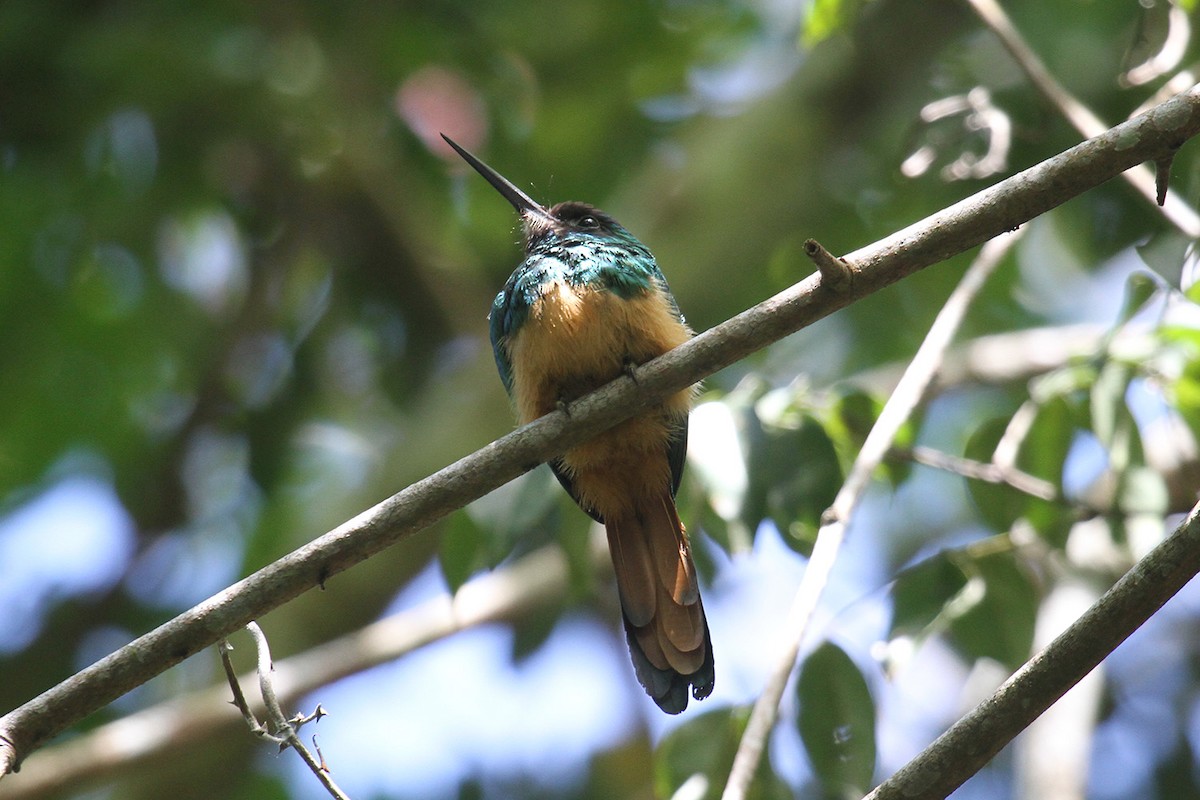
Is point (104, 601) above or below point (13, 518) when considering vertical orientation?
below

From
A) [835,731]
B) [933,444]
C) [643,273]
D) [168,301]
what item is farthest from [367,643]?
[933,444]

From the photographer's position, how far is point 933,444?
5422mm

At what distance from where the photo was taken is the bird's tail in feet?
8.70

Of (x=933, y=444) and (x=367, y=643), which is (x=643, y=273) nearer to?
(x=367, y=643)

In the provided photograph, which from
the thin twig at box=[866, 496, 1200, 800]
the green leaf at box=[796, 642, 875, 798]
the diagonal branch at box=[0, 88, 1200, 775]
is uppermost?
the diagonal branch at box=[0, 88, 1200, 775]

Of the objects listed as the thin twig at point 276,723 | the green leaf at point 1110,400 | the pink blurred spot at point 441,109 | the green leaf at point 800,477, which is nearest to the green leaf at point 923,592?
the green leaf at point 800,477

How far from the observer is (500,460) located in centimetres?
208

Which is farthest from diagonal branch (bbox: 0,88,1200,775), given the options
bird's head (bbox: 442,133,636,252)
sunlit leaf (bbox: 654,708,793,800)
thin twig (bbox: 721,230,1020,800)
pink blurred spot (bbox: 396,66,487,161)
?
pink blurred spot (bbox: 396,66,487,161)

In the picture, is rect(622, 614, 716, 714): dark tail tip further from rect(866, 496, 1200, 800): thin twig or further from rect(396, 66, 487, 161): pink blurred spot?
rect(396, 66, 487, 161): pink blurred spot

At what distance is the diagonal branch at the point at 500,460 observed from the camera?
6.19ft

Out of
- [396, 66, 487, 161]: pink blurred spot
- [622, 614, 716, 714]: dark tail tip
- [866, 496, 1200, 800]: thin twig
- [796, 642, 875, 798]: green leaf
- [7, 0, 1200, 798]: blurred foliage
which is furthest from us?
[396, 66, 487, 161]: pink blurred spot

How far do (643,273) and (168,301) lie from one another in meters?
3.14

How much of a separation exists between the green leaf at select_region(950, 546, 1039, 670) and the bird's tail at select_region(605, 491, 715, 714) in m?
0.58

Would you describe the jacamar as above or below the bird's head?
below
